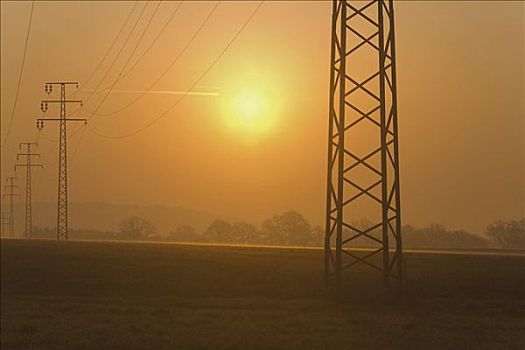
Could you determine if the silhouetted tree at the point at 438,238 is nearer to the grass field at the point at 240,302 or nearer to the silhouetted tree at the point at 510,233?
the silhouetted tree at the point at 510,233

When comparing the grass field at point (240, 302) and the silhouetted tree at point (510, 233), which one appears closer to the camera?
the grass field at point (240, 302)

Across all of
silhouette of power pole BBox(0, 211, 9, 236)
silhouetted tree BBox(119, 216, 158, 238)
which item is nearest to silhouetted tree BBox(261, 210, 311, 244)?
silhouetted tree BBox(119, 216, 158, 238)

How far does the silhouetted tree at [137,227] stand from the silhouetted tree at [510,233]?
8929 centimetres

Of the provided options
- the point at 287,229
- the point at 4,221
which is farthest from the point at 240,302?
the point at 4,221

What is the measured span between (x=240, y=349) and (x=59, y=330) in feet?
20.2

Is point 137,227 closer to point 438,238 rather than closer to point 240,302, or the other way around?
point 438,238

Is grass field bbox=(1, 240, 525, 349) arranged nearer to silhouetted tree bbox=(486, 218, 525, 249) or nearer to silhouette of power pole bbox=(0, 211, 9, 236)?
silhouetted tree bbox=(486, 218, 525, 249)

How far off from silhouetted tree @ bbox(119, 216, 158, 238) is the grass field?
93.8m

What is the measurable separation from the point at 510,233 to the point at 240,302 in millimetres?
22693

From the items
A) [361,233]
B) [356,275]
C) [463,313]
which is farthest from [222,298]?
[463,313]

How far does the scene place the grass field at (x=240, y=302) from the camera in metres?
23.8

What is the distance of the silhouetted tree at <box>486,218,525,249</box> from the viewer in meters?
44.8

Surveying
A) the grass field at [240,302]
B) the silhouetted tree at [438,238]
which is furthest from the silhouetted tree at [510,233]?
the silhouetted tree at [438,238]

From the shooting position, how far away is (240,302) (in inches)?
1358
